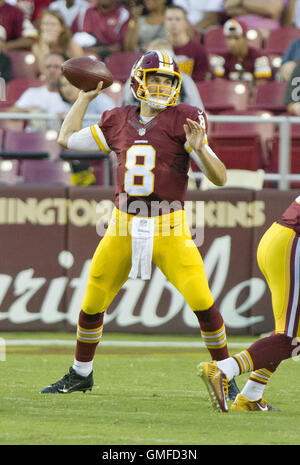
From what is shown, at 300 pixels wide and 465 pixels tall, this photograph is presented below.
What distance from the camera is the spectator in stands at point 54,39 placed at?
11344mm

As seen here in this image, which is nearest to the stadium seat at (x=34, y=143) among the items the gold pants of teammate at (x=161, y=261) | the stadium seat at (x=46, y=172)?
the stadium seat at (x=46, y=172)

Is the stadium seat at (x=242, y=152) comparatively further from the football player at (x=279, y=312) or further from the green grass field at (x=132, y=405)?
the football player at (x=279, y=312)

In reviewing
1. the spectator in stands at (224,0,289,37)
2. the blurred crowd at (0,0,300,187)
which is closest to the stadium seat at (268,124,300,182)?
the blurred crowd at (0,0,300,187)

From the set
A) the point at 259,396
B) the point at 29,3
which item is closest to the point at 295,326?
the point at 259,396

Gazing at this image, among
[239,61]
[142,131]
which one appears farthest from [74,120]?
[239,61]

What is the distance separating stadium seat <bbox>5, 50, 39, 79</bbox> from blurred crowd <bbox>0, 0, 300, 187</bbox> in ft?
0.04

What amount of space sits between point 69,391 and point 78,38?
7.16 metres

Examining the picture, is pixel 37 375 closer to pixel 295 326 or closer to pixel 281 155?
pixel 295 326

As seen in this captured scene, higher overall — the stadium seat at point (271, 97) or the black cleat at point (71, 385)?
the stadium seat at point (271, 97)

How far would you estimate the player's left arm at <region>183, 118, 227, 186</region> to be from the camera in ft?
17.8

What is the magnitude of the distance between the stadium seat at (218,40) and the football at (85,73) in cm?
627

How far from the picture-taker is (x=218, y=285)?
9117 mm

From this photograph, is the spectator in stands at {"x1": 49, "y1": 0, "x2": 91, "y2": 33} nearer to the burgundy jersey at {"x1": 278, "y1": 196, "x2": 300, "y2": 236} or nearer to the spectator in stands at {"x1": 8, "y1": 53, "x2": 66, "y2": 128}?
the spectator in stands at {"x1": 8, "y1": 53, "x2": 66, "y2": 128}
